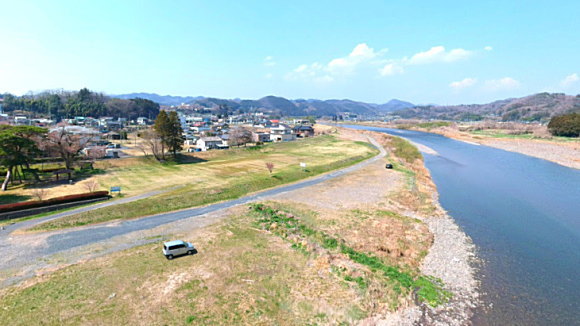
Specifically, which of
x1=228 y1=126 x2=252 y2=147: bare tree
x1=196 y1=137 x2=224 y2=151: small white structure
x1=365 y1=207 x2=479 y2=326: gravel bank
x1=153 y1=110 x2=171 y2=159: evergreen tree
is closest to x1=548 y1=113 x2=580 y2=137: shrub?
x1=365 y1=207 x2=479 y2=326: gravel bank

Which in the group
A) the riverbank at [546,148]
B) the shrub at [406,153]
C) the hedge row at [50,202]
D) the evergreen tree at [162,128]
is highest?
the evergreen tree at [162,128]

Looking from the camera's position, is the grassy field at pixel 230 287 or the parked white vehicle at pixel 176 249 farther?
the parked white vehicle at pixel 176 249

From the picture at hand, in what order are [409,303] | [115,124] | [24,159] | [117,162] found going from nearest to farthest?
[409,303], [24,159], [117,162], [115,124]

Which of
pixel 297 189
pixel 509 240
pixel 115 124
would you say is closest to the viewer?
pixel 509 240

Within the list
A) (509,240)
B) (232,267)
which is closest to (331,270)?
(232,267)

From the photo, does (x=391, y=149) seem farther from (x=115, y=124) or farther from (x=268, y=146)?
(x=115, y=124)

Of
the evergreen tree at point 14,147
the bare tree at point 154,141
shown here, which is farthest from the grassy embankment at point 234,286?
the bare tree at point 154,141

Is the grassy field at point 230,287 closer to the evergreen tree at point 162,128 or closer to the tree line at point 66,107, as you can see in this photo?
the evergreen tree at point 162,128
